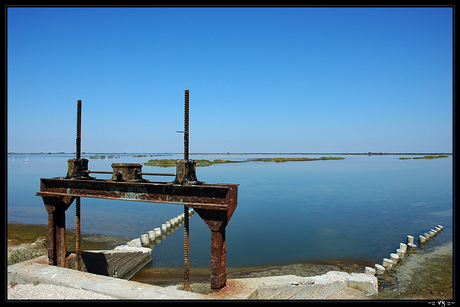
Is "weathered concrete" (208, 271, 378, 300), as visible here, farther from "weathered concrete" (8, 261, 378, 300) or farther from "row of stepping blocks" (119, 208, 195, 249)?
"row of stepping blocks" (119, 208, 195, 249)

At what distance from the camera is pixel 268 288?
680cm

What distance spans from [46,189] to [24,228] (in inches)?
497

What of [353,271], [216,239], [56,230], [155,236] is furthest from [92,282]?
[353,271]

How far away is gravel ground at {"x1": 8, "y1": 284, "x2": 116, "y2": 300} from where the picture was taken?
226 inches

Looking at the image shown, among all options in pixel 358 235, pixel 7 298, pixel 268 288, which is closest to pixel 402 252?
pixel 358 235

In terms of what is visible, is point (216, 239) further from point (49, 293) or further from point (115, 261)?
point (115, 261)

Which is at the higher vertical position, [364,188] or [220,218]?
[220,218]

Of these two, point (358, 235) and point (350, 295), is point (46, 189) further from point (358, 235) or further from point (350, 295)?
point (358, 235)

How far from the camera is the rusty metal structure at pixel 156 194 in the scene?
5980 millimetres

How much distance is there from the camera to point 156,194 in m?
6.48

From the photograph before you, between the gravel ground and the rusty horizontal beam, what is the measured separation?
2175 millimetres

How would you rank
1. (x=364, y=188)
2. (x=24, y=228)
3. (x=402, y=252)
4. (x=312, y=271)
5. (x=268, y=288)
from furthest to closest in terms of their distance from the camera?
1. (x=364, y=188)
2. (x=24, y=228)
3. (x=402, y=252)
4. (x=312, y=271)
5. (x=268, y=288)

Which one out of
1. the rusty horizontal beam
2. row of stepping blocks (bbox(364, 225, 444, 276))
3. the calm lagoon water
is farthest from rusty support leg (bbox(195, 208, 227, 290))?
row of stepping blocks (bbox(364, 225, 444, 276))

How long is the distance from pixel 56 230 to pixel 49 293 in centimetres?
260
